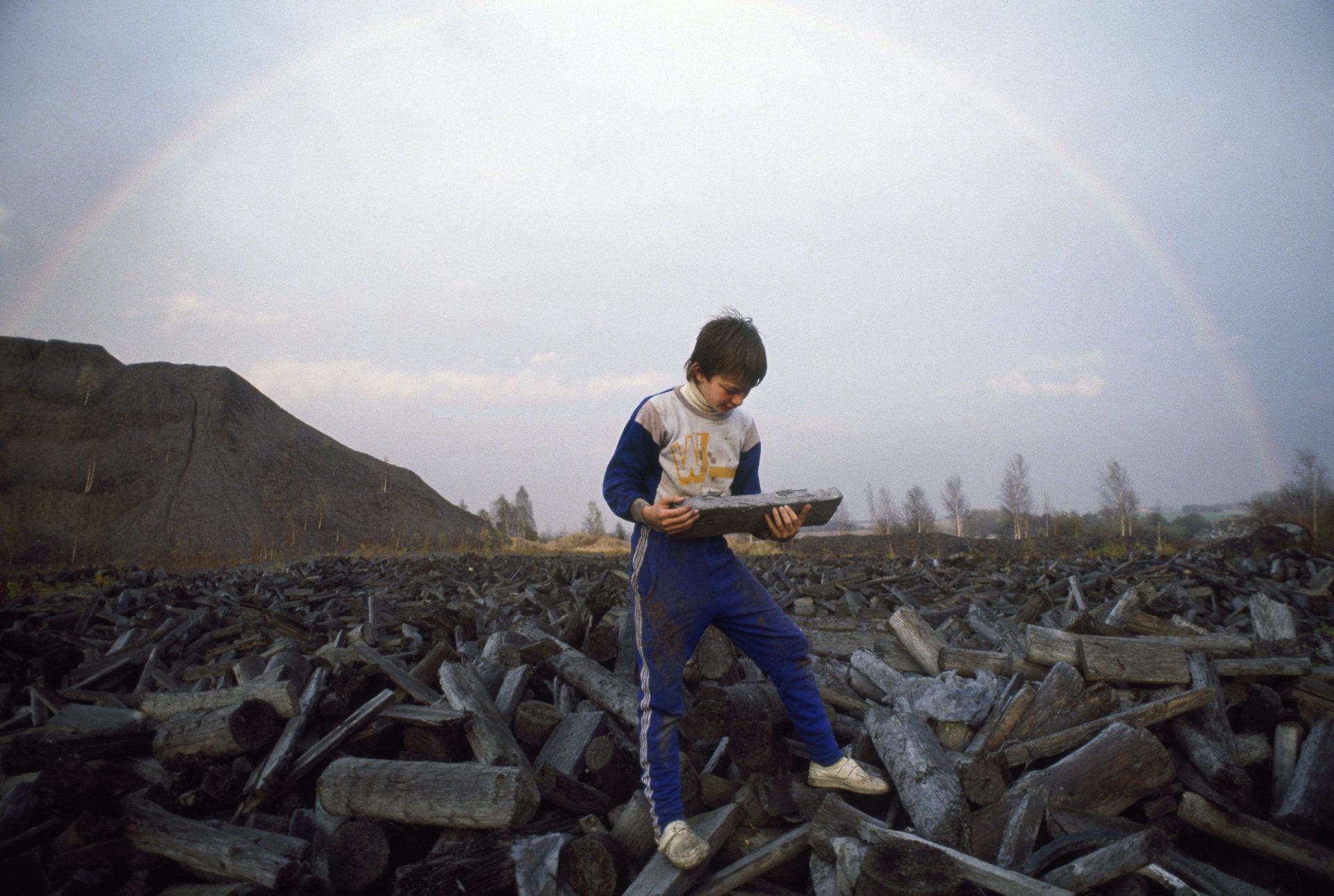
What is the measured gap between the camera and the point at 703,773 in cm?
326

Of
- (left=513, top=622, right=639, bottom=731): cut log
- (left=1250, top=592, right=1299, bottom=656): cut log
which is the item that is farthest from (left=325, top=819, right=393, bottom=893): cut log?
(left=1250, top=592, right=1299, bottom=656): cut log

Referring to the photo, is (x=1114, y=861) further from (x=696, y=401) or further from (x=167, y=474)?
(x=167, y=474)

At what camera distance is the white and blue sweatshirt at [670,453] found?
10.2 feet

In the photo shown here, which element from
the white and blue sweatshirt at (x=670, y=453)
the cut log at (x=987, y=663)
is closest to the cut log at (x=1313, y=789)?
the cut log at (x=987, y=663)

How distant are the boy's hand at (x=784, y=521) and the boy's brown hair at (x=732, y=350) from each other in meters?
0.63

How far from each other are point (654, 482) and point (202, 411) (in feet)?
186

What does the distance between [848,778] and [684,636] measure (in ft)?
3.33

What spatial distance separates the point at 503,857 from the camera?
2770mm

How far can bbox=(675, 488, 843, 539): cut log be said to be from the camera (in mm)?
2729

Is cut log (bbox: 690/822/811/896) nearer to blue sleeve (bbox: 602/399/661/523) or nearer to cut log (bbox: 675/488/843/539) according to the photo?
cut log (bbox: 675/488/843/539)

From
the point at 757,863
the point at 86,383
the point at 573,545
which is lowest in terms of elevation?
the point at 573,545

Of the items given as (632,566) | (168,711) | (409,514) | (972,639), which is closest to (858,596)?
(972,639)

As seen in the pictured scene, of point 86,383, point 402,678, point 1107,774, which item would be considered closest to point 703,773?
point 1107,774

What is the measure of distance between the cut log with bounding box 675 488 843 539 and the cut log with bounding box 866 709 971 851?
1.11 metres
